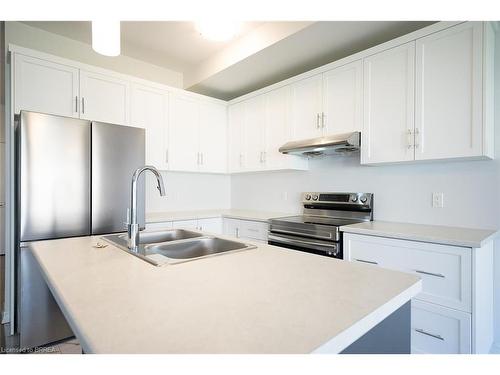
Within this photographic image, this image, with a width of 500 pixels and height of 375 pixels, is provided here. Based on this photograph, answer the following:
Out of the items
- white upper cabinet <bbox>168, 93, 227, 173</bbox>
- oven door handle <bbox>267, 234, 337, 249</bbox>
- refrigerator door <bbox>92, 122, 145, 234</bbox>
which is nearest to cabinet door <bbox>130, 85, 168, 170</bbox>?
white upper cabinet <bbox>168, 93, 227, 173</bbox>

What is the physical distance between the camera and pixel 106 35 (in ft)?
4.33

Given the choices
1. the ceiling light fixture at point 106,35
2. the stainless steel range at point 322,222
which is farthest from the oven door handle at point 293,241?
the ceiling light fixture at point 106,35

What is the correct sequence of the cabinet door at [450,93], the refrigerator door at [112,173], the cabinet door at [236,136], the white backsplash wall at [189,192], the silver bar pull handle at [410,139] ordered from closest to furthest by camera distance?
the cabinet door at [450,93]
the silver bar pull handle at [410,139]
the refrigerator door at [112,173]
the white backsplash wall at [189,192]
the cabinet door at [236,136]

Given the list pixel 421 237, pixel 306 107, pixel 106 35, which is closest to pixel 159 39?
pixel 306 107

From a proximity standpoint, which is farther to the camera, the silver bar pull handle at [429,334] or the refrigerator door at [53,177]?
the refrigerator door at [53,177]

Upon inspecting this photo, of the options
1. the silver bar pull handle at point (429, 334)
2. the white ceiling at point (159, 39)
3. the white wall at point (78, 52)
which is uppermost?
the white ceiling at point (159, 39)

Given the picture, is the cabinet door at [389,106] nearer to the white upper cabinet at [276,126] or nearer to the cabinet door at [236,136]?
the white upper cabinet at [276,126]

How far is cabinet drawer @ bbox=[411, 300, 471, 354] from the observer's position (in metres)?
1.57

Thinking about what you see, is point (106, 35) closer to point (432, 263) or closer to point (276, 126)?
point (276, 126)

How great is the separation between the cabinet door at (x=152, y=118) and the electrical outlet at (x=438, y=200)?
2.58 m

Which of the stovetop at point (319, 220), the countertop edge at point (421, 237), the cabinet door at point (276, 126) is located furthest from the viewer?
the cabinet door at point (276, 126)

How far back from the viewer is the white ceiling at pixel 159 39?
263cm
